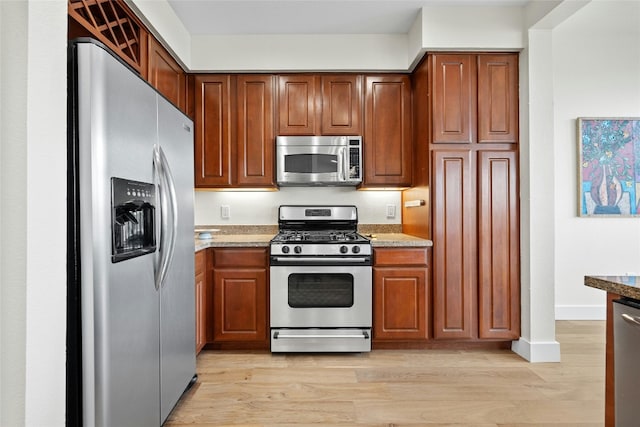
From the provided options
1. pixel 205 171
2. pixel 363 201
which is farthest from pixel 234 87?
pixel 363 201

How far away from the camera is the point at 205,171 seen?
10.8ft

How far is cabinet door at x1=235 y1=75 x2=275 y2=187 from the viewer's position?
328cm

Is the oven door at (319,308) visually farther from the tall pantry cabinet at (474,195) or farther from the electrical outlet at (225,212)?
the electrical outlet at (225,212)

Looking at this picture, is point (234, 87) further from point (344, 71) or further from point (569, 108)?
point (569, 108)

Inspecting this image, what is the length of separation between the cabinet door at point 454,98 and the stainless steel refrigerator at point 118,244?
1.93 m

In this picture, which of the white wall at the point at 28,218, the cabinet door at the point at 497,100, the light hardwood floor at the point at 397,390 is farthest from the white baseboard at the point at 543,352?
the white wall at the point at 28,218

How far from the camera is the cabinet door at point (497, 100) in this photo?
2.91 meters

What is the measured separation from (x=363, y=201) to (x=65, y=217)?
8.98ft

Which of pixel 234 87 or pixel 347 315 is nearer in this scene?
pixel 347 315

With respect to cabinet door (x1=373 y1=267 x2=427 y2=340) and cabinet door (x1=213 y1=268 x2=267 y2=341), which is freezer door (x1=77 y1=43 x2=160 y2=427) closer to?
cabinet door (x1=213 y1=268 x2=267 y2=341)

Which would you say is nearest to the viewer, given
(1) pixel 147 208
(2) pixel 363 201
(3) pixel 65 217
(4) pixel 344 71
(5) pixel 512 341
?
(3) pixel 65 217

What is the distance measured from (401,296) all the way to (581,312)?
7.09ft

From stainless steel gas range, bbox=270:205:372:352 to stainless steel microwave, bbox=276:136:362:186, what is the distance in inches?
24.8

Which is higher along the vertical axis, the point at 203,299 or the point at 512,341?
the point at 203,299
